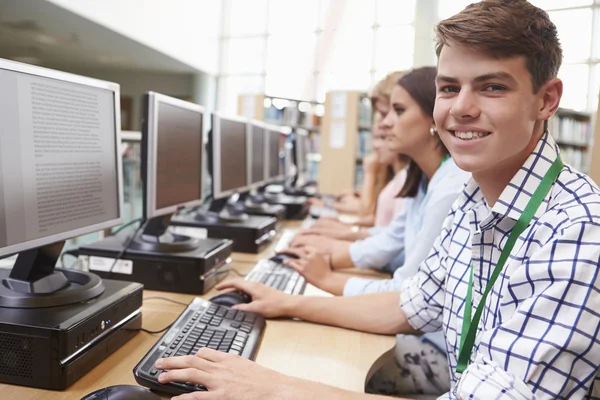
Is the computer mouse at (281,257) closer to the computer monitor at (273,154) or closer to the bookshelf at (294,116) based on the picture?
the computer monitor at (273,154)

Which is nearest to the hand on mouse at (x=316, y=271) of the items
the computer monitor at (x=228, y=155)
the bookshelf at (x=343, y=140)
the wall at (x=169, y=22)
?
the computer monitor at (x=228, y=155)

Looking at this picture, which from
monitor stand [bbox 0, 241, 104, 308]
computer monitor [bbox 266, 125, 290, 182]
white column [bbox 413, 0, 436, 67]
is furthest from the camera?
white column [bbox 413, 0, 436, 67]

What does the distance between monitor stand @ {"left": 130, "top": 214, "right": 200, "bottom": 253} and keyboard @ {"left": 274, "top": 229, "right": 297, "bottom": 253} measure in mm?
575

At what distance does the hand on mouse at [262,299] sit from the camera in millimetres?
1236

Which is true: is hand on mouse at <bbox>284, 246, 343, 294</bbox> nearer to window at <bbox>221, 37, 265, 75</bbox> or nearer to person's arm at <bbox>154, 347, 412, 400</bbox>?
person's arm at <bbox>154, 347, 412, 400</bbox>

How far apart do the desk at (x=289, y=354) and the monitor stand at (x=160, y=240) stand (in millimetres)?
156

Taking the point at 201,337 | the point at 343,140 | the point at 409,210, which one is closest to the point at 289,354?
the point at 201,337

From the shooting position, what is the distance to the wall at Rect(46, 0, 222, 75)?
5961mm

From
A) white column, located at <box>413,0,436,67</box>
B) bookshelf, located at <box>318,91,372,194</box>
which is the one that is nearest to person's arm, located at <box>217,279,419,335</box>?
bookshelf, located at <box>318,91,372,194</box>

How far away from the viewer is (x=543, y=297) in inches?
27.3

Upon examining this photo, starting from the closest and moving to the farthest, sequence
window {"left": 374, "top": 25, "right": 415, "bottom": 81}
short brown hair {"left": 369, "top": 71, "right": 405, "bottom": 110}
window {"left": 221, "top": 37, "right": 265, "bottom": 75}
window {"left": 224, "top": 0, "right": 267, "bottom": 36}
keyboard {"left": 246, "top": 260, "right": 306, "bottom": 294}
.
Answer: keyboard {"left": 246, "top": 260, "right": 306, "bottom": 294}, short brown hair {"left": 369, "top": 71, "right": 405, "bottom": 110}, window {"left": 374, "top": 25, "right": 415, "bottom": 81}, window {"left": 224, "top": 0, "right": 267, "bottom": 36}, window {"left": 221, "top": 37, "right": 265, "bottom": 75}

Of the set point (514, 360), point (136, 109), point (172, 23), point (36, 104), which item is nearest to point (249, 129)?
point (36, 104)

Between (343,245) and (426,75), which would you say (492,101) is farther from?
(343,245)

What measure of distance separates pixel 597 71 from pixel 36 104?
7.79 m
